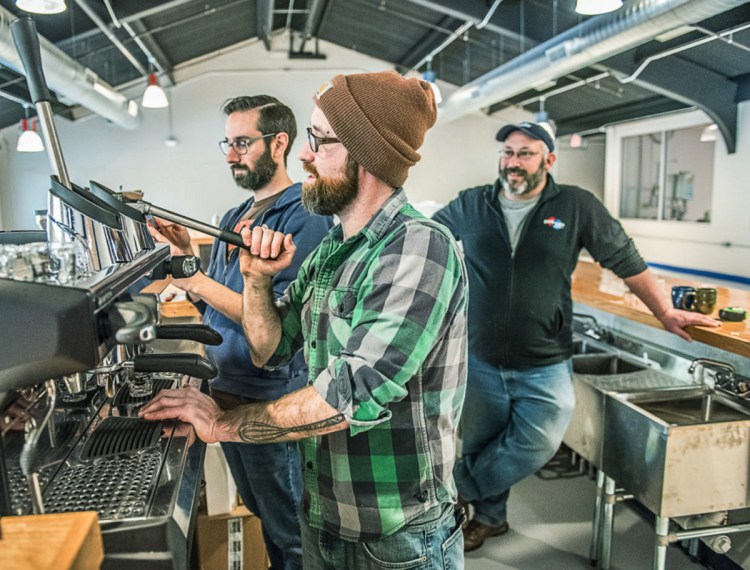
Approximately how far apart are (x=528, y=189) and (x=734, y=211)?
4878 millimetres

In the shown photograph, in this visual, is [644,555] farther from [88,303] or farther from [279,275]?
[88,303]

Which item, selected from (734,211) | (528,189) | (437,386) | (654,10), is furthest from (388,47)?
(437,386)

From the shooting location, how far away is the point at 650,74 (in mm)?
5789

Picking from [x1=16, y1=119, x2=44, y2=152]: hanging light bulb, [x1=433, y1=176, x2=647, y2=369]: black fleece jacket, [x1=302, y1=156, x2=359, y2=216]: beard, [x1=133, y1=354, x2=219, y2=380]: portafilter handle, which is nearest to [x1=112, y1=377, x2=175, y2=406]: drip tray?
[x1=133, y1=354, x2=219, y2=380]: portafilter handle

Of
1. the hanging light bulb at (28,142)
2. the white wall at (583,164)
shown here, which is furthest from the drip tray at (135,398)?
the white wall at (583,164)

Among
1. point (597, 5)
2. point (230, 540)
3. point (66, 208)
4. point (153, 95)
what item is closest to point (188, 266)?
point (66, 208)

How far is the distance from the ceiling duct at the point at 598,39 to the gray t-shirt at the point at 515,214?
4.96 feet

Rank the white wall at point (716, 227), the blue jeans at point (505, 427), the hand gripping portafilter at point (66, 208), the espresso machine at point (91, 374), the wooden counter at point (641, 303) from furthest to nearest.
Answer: the white wall at point (716, 227), the blue jeans at point (505, 427), the wooden counter at point (641, 303), the hand gripping portafilter at point (66, 208), the espresso machine at point (91, 374)

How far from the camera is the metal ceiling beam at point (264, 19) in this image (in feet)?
22.1

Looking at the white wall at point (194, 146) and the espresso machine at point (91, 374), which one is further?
the white wall at point (194, 146)

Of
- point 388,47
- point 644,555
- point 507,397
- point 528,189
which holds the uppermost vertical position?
point 388,47

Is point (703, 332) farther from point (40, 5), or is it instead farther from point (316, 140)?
point (40, 5)

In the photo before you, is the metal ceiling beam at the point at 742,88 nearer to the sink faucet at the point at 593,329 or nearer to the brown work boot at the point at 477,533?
the sink faucet at the point at 593,329

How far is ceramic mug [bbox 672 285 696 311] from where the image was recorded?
2326mm
